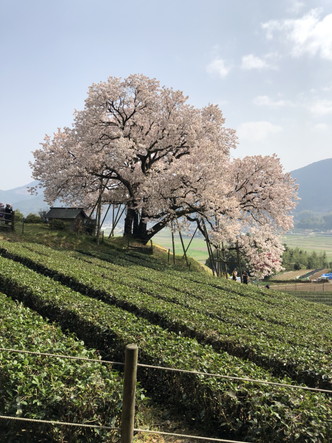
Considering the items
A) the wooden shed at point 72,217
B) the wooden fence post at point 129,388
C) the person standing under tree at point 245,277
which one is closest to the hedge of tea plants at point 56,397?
the wooden fence post at point 129,388

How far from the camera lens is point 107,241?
38.2m

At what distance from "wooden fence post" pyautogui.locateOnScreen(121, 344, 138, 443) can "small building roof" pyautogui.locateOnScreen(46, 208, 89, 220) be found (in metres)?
39.8

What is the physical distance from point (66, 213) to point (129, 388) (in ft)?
135

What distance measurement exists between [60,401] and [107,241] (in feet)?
108

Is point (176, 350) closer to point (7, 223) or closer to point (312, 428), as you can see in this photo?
point (312, 428)

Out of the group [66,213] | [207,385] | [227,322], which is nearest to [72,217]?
[66,213]

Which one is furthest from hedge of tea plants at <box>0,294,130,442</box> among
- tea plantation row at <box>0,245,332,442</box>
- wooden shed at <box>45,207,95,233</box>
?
wooden shed at <box>45,207,95,233</box>

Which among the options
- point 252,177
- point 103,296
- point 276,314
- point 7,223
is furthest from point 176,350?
point 252,177

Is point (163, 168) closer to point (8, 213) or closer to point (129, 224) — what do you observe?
point (129, 224)

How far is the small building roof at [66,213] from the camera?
43.1 meters

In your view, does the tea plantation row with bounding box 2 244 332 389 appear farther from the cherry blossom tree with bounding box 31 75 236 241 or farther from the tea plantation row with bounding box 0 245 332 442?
the cherry blossom tree with bounding box 31 75 236 241

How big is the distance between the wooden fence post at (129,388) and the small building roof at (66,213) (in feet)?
131

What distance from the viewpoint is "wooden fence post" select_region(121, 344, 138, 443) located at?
4.42 m

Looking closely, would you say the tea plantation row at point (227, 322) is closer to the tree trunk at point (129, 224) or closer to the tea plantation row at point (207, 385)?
the tea plantation row at point (207, 385)
